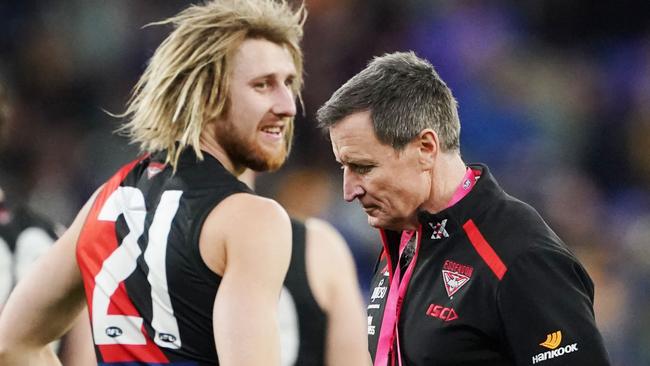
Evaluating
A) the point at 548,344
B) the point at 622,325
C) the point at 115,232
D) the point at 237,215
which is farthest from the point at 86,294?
the point at 622,325

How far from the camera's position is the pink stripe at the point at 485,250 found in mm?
2311

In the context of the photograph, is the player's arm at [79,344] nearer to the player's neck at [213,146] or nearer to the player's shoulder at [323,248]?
the player's shoulder at [323,248]

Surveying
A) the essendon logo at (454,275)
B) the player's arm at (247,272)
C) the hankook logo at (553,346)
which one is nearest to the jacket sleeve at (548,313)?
the hankook logo at (553,346)

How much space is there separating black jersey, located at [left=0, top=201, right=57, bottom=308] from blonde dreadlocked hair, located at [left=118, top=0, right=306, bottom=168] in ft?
5.56

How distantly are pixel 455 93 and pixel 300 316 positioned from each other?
3.62 meters

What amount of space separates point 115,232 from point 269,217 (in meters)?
0.52

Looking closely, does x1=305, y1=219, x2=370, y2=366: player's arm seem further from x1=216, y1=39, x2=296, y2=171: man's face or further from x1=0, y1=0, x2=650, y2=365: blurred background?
x1=0, y1=0, x2=650, y2=365: blurred background

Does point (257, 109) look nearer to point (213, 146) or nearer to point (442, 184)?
point (213, 146)

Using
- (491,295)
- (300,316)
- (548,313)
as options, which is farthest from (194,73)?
(300,316)

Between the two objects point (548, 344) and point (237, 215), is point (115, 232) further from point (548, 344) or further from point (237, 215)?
point (548, 344)

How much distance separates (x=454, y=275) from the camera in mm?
2439

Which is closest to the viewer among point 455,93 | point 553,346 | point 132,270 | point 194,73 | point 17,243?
point 553,346

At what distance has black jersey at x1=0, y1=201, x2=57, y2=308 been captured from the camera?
455 centimetres

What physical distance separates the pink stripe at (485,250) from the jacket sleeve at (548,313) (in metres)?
0.03
